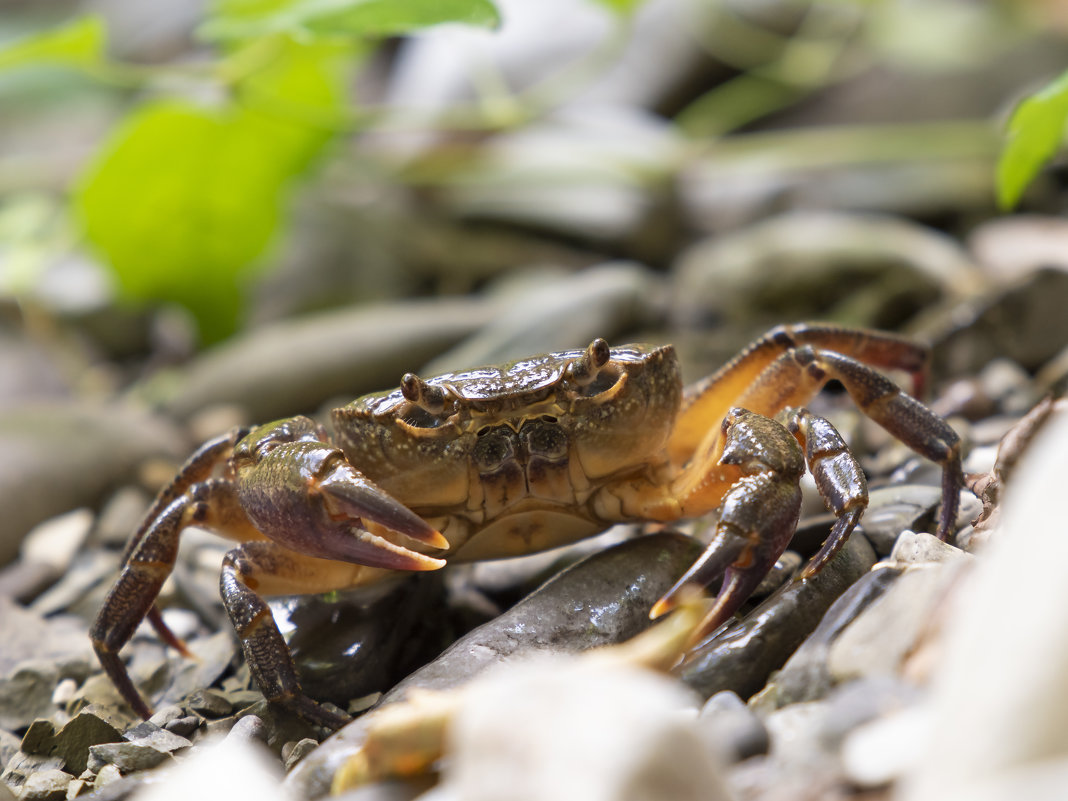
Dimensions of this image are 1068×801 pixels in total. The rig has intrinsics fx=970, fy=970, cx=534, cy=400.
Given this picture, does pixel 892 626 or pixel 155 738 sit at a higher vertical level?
pixel 892 626

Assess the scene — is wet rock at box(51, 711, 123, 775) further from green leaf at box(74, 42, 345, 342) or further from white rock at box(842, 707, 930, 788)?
green leaf at box(74, 42, 345, 342)

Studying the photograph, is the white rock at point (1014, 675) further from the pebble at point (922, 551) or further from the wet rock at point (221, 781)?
the wet rock at point (221, 781)

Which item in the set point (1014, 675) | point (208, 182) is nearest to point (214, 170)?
point (208, 182)

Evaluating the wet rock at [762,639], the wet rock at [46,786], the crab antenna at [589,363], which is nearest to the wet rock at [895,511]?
the wet rock at [762,639]

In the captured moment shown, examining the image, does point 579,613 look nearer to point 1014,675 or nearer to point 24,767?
point 1014,675

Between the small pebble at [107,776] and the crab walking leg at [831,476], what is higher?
the crab walking leg at [831,476]

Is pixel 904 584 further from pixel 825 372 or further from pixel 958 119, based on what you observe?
pixel 958 119

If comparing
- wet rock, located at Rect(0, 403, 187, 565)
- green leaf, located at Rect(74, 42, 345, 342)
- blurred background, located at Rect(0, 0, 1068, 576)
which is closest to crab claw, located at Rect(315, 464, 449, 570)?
blurred background, located at Rect(0, 0, 1068, 576)

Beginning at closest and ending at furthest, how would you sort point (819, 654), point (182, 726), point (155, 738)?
point (819, 654) < point (155, 738) < point (182, 726)
